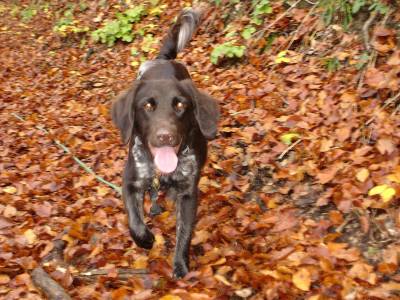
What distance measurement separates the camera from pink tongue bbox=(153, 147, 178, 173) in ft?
14.1

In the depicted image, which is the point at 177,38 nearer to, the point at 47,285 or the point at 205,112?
the point at 205,112

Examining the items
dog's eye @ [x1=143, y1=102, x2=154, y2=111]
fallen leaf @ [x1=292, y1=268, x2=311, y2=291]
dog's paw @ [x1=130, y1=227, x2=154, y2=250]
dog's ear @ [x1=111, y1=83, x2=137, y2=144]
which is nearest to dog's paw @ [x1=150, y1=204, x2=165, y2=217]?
dog's paw @ [x1=130, y1=227, x2=154, y2=250]

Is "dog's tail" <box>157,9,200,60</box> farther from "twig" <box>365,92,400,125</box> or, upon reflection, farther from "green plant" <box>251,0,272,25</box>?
"twig" <box>365,92,400,125</box>

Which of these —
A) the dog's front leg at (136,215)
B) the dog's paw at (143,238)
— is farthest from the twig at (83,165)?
the dog's paw at (143,238)

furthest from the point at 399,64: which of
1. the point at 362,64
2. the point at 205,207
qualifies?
the point at 205,207

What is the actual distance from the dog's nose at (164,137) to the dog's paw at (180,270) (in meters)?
1.05

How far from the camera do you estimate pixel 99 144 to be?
7.55 metres

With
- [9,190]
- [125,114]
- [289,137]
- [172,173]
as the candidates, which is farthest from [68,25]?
[172,173]

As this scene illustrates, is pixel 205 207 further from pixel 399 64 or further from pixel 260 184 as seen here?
pixel 399 64

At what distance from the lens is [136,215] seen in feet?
14.8

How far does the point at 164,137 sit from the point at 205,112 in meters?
0.67

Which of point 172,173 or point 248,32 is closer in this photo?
point 172,173

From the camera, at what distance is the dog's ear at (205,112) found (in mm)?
4613

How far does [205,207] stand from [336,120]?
1911mm
